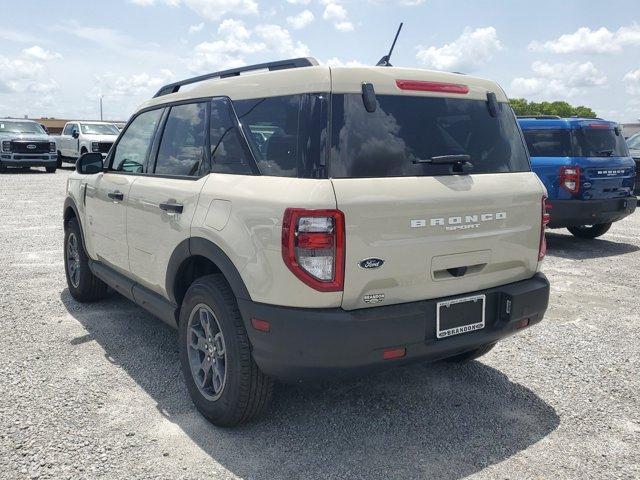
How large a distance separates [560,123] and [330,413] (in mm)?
6652

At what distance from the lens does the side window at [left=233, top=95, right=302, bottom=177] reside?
2857 millimetres

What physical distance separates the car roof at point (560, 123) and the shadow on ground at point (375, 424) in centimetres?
546

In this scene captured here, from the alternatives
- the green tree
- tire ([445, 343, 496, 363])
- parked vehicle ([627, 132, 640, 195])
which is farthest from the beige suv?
the green tree

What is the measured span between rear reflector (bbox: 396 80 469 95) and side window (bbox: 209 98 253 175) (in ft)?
3.02

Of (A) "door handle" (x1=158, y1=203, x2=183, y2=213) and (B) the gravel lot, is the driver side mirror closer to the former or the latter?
(B) the gravel lot

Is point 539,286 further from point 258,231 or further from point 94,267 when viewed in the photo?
point 94,267

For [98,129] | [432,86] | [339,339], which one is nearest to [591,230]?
[432,86]

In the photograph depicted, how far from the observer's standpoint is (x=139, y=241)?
4.03 meters

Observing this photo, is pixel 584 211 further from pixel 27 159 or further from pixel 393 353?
pixel 27 159

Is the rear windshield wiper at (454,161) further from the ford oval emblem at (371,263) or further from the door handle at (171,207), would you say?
the door handle at (171,207)

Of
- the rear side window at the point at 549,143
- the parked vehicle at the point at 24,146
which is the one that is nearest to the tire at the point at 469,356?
the rear side window at the point at 549,143

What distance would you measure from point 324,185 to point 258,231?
0.40m

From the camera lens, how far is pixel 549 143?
852 centimetres

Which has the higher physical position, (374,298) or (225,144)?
(225,144)
